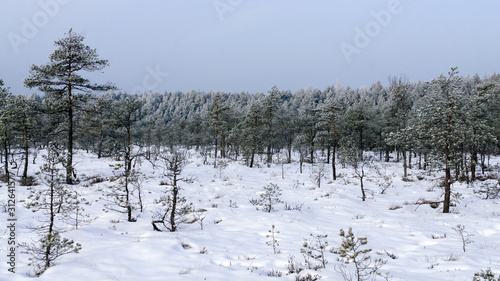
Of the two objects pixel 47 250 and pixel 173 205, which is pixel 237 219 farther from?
pixel 47 250

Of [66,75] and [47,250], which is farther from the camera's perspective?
[66,75]

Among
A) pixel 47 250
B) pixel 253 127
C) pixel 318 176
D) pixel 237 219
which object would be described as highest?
pixel 253 127

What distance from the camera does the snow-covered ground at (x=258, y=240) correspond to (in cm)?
455

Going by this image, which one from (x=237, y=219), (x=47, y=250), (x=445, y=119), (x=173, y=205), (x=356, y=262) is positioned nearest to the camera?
(x=356, y=262)

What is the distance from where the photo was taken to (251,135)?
3039 centimetres

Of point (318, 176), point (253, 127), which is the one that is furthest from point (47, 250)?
point (253, 127)

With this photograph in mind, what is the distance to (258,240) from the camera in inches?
275

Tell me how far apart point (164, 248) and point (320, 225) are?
5.66m

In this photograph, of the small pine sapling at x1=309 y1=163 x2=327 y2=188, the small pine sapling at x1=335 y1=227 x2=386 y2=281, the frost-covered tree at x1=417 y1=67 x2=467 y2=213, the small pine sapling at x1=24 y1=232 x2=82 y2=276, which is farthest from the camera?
the small pine sapling at x1=309 y1=163 x2=327 y2=188

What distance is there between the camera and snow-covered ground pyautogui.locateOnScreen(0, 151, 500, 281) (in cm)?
455

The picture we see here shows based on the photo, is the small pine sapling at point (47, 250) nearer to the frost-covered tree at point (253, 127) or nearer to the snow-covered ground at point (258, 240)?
Answer: the snow-covered ground at point (258, 240)

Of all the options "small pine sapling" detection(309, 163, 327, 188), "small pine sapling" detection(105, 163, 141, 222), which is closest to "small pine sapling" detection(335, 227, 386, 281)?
"small pine sapling" detection(105, 163, 141, 222)

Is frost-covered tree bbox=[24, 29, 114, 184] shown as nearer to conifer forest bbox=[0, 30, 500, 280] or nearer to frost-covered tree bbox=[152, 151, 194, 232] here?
conifer forest bbox=[0, 30, 500, 280]

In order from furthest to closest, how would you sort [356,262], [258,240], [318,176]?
[318,176], [258,240], [356,262]
